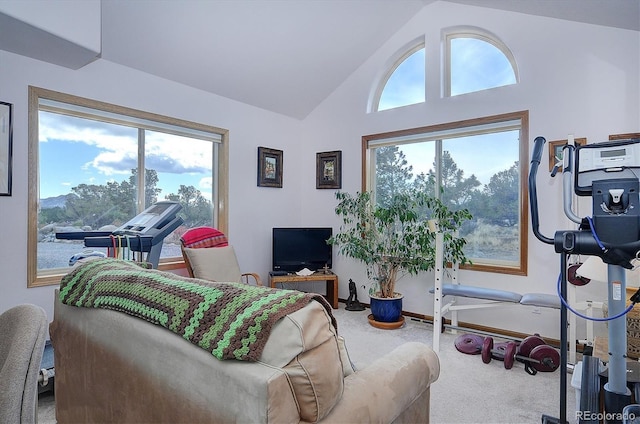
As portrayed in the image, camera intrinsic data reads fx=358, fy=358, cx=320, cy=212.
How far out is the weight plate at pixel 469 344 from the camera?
3.12 m

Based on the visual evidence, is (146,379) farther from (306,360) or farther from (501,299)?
(501,299)

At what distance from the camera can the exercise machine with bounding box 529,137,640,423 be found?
149 centimetres

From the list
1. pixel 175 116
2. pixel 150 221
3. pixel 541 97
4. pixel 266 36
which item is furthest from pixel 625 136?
pixel 175 116

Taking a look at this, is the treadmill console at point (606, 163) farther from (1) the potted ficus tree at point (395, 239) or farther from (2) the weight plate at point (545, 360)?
(2) the weight plate at point (545, 360)

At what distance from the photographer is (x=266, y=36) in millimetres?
3559

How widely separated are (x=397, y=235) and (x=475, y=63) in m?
2.04

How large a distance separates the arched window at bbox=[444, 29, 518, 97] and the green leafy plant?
1269 mm

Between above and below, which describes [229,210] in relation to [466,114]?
below

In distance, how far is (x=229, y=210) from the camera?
425cm

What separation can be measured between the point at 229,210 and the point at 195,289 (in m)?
3.14

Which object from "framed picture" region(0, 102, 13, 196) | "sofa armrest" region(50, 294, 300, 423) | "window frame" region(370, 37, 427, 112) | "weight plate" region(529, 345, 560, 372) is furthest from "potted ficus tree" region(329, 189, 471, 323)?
"framed picture" region(0, 102, 13, 196)

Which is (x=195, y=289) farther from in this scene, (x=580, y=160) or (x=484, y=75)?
(x=484, y=75)

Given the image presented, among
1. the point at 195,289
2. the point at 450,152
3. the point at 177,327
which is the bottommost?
the point at 177,327

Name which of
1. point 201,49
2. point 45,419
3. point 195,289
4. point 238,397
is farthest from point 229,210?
point 238,397
